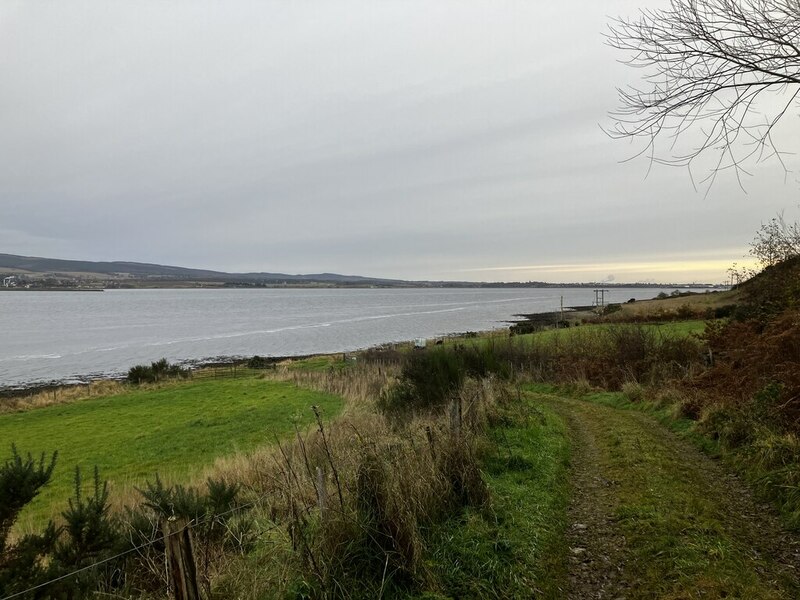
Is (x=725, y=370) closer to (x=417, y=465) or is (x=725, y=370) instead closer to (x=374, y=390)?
(x=417, y=465)

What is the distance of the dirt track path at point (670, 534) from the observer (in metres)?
4.72

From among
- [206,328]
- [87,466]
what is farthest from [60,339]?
[87,466]

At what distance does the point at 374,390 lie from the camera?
2523 centimetres

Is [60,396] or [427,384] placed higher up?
[427,384]

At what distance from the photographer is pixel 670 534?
563cm

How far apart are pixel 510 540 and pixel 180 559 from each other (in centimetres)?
370

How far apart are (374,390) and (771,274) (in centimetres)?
1887

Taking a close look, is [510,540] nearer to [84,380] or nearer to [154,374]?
[154,374]

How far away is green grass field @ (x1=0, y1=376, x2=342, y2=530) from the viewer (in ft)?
51.4

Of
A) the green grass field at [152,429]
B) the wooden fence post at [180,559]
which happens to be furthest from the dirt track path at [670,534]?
→ the green grass field at [152,429]

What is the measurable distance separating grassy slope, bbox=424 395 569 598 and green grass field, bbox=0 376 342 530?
5857 millimetres

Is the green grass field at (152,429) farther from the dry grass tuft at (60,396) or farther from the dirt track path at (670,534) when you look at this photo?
the dirt track path at (670,534)

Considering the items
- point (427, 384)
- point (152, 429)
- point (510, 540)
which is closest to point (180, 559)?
point (510, 540)

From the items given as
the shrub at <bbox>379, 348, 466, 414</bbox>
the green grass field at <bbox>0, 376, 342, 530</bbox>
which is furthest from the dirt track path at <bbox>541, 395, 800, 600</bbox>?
the green grass field at <bbox>0, 376, 342, 530</bbox>
